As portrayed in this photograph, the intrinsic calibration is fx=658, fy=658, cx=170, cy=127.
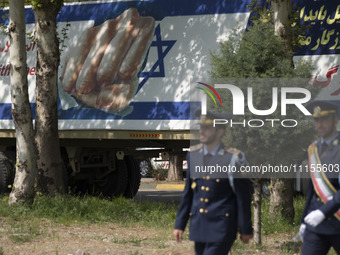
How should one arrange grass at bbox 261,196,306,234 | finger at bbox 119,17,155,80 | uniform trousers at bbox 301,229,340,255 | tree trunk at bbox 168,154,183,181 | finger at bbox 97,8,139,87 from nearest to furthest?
1. uniform trousers at bbox 301,229,340,255
2. grass at bbox 261,196,306,234
3. finger at bbox 119,17,155,80
4. finger at bbox 97,8,139,87
5. tree trunk at bbox 168,154,183,181

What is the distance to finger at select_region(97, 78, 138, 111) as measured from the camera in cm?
1293

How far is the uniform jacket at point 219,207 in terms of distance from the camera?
5379mm

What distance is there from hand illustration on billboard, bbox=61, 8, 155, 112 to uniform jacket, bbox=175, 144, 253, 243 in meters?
7.50

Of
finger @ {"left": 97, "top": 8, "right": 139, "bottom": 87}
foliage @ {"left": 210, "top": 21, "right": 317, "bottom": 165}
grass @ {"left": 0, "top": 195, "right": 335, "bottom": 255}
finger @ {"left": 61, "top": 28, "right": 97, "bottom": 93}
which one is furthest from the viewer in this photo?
finger @ {"left": 61, "top": 28, "right": 97, "bottom": 93}

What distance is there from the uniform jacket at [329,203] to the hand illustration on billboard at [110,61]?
775 cm

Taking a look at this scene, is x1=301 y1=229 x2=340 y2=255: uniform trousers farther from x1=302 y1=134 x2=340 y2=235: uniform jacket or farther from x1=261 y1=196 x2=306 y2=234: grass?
x1=261 y1=196 x2=306 y2=234: grass

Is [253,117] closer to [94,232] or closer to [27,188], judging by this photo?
[94,232]

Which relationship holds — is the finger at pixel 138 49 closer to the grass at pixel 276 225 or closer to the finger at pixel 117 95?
the finger at pixel 117 95

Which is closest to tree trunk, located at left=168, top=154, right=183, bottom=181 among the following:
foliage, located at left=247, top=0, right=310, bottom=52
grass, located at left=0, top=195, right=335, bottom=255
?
grass, located at left=0, top=195, right=335, bottom=255

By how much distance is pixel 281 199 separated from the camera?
423 inches

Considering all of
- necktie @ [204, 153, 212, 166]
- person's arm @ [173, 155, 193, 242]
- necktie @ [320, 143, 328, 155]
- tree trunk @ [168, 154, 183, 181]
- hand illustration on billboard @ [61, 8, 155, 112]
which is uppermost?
hand illustration on billboard @ [61, 8, 155, 112]

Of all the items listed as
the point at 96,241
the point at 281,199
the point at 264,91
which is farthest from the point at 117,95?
the point at 264,91

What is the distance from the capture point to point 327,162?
17.7 ft

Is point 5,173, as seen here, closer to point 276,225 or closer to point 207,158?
point 276,225
